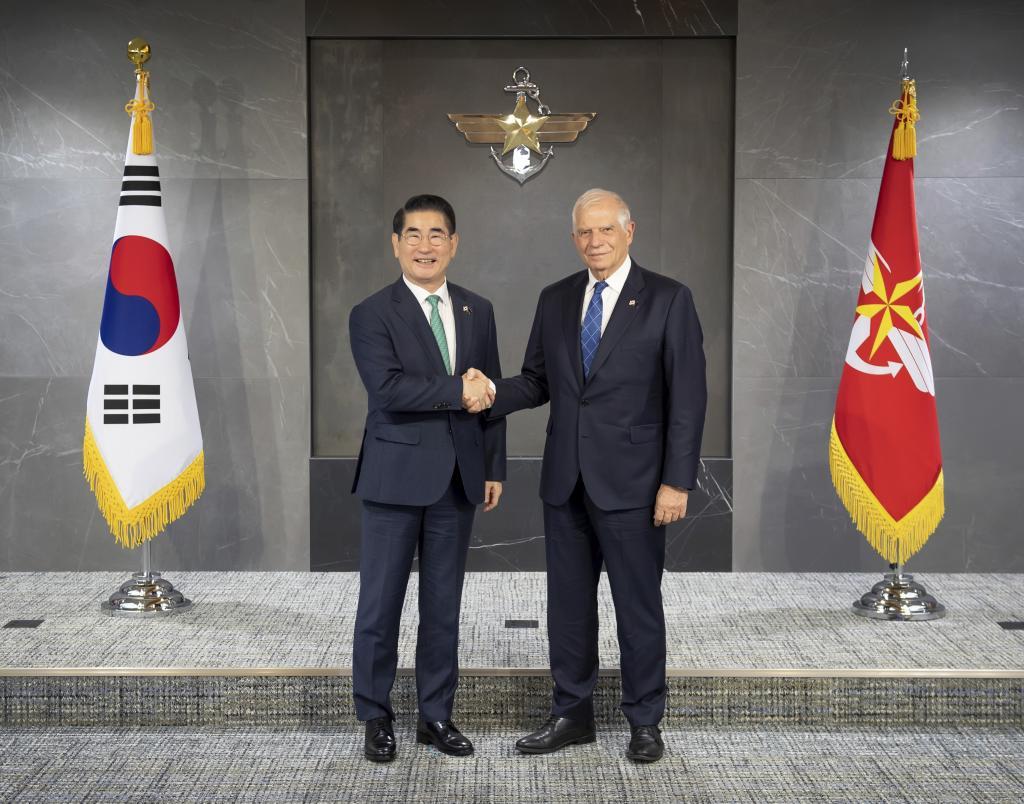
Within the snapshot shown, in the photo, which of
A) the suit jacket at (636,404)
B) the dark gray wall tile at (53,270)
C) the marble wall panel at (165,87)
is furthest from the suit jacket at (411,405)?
the dark gray wall tile at (53,270)

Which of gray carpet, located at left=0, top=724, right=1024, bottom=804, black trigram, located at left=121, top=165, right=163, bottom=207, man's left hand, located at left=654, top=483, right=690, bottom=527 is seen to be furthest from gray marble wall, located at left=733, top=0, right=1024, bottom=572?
black trigram, located at left=121, top=165, right=163, bottom=207

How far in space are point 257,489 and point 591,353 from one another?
2368 mm

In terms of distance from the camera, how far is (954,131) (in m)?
4.79

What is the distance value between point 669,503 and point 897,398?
4.96 feet

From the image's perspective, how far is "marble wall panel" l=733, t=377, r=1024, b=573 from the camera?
4859mm

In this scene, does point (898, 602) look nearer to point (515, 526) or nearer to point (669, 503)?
point (669, 503)

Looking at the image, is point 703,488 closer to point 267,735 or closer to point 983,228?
point 983,228

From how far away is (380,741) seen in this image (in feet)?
10.00

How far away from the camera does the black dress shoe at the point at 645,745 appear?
304cm

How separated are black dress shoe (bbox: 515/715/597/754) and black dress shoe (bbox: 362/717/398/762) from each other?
1.15 ft

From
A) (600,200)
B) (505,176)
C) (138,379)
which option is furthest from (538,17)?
(138,379)

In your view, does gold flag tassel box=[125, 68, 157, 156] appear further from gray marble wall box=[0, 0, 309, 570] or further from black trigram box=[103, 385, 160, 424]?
black trigram box=[103, 385, 160, 424]

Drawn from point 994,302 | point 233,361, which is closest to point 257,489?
point 233,361

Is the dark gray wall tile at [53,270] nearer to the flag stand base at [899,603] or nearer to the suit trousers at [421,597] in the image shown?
the suit trousers at [421,597]
